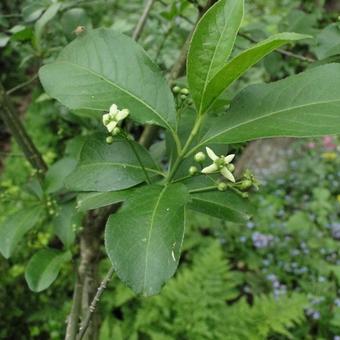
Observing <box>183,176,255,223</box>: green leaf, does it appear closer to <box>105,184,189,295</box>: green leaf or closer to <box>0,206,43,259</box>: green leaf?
<box>105,184,189,295</box>: green leaf

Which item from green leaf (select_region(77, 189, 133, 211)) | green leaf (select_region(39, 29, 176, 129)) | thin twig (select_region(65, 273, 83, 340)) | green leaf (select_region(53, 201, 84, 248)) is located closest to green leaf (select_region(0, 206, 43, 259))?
green leaf (select_region(53, 201, 84, 248))

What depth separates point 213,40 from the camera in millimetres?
662

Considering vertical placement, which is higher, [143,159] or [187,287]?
[143,159]

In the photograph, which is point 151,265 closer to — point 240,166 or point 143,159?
point 143,159

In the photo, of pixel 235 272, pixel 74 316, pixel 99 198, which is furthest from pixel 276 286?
pixel 99 198

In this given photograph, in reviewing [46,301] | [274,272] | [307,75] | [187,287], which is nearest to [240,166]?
[274,272]

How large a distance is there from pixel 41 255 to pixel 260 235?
7.77 ft

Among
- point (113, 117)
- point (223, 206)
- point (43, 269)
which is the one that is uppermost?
point (113, 117)

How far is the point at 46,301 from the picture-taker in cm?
290

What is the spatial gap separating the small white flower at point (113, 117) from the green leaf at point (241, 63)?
0.12 meters

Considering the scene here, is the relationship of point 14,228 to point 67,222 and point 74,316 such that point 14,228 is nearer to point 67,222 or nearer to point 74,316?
point 67,222

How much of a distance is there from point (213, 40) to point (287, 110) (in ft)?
0.48

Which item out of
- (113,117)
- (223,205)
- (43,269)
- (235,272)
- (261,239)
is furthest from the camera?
(261,239)

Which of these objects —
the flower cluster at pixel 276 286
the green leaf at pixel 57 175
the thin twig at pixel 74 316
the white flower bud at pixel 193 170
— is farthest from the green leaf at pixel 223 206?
the flower cluster at pixel 276 286
